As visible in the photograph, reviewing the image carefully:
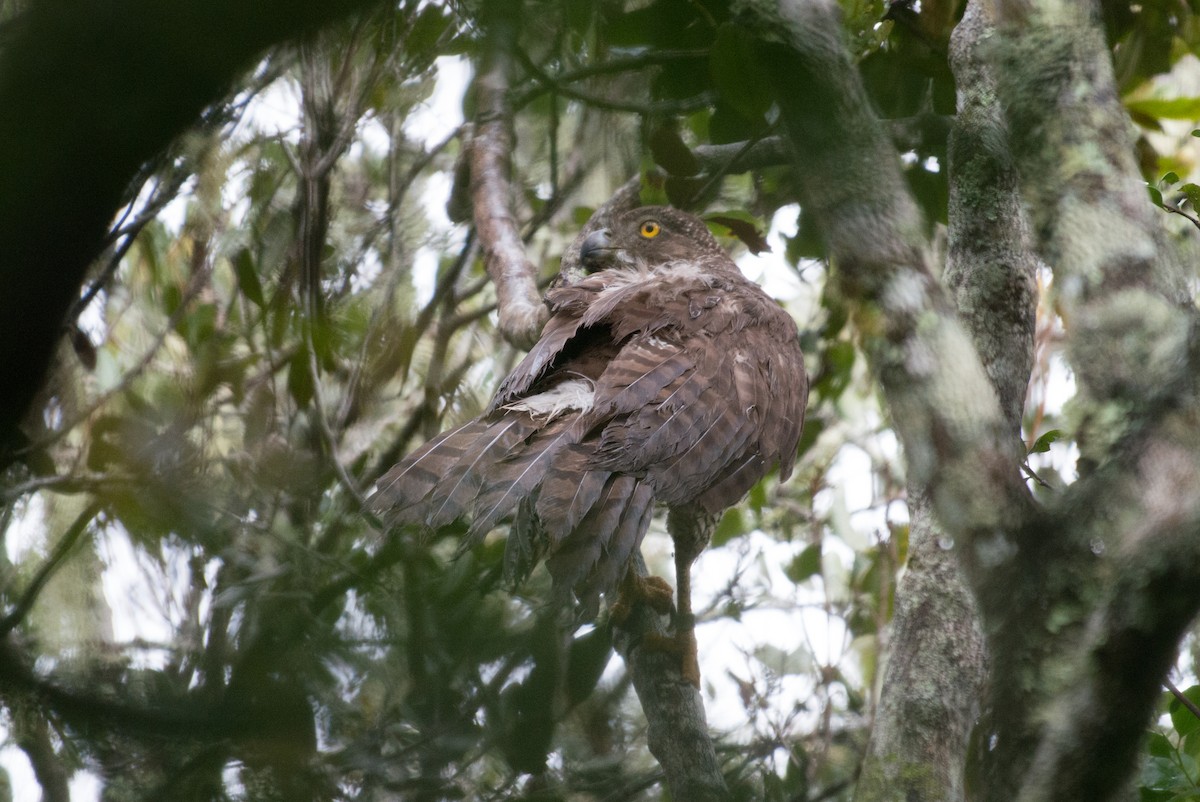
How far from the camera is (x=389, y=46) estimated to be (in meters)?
3.40

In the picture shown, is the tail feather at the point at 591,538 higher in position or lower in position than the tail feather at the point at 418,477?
lower

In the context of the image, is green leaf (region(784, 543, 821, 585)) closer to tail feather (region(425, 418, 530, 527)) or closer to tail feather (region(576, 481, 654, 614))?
tail feather (region(576, 481, 654, 614))

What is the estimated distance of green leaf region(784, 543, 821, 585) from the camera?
5316mm

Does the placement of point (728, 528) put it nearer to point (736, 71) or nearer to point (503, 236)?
point (503, 236)

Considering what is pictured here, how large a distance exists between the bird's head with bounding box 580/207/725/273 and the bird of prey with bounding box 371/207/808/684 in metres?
0.50

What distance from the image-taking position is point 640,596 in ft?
13.7

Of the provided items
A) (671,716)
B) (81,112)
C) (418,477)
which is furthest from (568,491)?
(81,112)

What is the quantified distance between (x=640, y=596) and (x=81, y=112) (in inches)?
134

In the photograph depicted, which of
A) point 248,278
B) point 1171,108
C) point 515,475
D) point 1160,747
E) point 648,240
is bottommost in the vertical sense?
point 1160,747

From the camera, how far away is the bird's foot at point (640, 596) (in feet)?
13.2

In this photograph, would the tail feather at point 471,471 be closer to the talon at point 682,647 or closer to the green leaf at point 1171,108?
the talon at point 682,647

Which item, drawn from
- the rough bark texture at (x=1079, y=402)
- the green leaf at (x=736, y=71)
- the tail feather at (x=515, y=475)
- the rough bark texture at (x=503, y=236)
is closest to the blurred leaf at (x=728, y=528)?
the rough bark texture at (x=503, y=236)

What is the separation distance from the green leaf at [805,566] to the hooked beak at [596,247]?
73.4 inches

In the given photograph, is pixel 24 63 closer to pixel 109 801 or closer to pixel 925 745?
pixel 109 801
